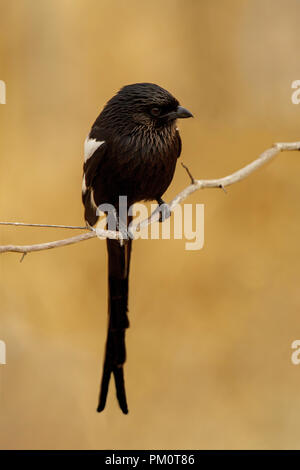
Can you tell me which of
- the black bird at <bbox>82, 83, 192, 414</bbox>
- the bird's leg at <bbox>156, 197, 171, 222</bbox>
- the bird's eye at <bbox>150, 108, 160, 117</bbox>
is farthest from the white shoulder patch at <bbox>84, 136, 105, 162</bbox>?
the bird's leg at <bbox>156, 197, 171, 222</bbox>

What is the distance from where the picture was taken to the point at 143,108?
1.64 metres

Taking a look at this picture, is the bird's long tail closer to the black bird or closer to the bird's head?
the black bird

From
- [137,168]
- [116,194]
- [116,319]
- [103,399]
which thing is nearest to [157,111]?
[137,168]

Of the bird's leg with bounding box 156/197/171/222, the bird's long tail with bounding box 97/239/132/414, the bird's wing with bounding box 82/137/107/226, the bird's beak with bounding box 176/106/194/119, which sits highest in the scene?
the bird's beak with bounding box 176/106/194/119

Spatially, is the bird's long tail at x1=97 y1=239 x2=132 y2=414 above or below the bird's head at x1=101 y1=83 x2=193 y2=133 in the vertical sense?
below

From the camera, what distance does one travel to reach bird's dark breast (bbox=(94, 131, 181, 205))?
1.63 m

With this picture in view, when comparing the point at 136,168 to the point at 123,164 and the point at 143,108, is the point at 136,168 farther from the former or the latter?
the point at 143,108

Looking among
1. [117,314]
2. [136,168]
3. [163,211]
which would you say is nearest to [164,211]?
[163,211]

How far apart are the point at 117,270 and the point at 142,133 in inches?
18.6

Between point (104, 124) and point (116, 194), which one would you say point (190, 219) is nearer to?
point (116, 194)

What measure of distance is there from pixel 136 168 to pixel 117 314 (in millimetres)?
499

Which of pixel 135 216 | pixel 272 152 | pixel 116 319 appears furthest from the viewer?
pixel 135 216

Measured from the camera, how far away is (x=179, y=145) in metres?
1.81

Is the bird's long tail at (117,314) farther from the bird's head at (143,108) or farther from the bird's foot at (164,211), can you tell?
the bird's head at (143,108)
